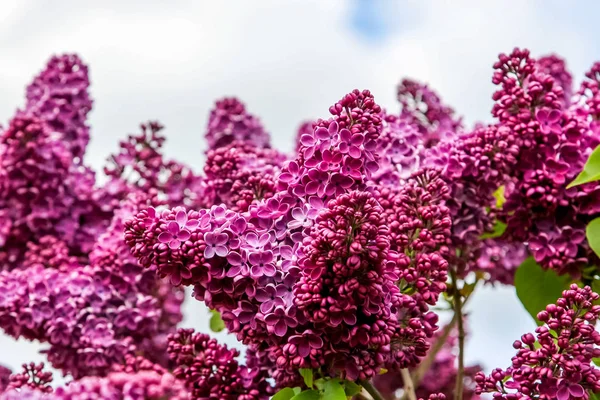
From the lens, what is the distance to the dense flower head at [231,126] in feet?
10.4

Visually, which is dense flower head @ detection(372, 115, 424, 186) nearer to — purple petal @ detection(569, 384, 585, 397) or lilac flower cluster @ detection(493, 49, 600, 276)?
lilac flower cluster @ detection(493, 49, 600, 276)

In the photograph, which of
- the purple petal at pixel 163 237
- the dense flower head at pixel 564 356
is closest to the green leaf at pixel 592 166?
the dense flower head at pixel 564 356

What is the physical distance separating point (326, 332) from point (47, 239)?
1.44 m

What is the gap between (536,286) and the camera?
8.32ft

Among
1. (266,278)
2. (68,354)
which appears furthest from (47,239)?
(266,278)

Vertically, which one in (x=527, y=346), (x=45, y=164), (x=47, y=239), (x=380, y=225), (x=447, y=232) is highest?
(x=45, y=164)

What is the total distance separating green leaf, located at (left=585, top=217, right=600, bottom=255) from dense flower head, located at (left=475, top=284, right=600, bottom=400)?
0.44 metres

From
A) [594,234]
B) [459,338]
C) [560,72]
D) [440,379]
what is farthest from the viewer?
[440,379]

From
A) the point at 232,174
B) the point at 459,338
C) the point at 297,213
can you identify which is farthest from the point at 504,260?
the point at 297,213

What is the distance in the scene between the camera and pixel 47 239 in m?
2.93

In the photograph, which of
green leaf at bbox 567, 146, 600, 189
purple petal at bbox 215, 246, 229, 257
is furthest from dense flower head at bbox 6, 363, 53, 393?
green leaf at bbox 567, 146, 600, 189

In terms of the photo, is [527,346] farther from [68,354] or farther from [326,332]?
[68,354]

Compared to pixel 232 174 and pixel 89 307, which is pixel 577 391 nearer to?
pixel 232 174

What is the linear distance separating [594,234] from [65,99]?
2.00 m
